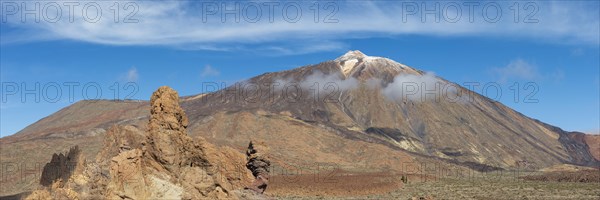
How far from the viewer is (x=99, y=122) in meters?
164

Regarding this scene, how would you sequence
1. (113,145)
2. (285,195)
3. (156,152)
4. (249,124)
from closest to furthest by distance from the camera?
(156,152), (113,145), (285,195), (249,124)

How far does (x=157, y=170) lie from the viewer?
22062 mm

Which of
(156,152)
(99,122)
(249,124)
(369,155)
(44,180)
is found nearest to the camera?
(156,152)

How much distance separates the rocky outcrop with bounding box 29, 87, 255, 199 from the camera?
2011 centimetres

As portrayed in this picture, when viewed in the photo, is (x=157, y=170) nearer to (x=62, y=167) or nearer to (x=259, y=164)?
(x=62, y=167)

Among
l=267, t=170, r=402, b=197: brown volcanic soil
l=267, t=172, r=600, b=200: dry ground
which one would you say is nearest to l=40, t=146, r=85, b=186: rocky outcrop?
l=267, t=172, r=600, b=200: dry ground

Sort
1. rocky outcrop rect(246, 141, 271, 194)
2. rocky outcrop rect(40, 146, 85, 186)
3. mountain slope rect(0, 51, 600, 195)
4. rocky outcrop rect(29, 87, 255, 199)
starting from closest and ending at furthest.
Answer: rocky outcrop rect(29, 87, 255, 199) < rocky outcrop rect(40, 146, 85, 186) < rocky outcrop rect(246, 141, 271, 194) < mountain slope rect(0, 51, 600, 195)

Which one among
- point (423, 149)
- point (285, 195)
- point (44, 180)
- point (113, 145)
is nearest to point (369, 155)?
point (423, 149)

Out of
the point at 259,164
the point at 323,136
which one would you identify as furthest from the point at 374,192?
the point at 323,136

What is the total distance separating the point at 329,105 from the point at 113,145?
154 meters

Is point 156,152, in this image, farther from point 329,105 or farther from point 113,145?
point 329,105

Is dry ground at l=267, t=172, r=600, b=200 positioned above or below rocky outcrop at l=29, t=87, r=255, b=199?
below

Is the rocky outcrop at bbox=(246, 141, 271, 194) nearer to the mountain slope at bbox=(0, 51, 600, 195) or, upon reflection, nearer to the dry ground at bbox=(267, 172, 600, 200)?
the dry ground at bbox=(267, 172, 600, 200)

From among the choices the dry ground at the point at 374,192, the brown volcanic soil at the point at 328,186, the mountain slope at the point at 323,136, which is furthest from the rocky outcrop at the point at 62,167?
the mountain slope at the point at 323,136
